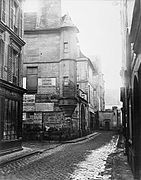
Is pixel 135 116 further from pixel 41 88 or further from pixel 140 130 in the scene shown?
pixel 41 88

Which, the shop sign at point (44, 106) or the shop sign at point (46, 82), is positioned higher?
the shop sign at point (46, 82)

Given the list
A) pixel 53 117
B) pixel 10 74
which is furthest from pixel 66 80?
pixel 10 74

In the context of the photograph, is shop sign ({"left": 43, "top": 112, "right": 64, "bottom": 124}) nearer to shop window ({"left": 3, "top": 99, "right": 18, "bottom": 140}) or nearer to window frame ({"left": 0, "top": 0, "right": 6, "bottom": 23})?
shop window ({"left": 3, "top": 99, "right": 18, "bottom": 140})

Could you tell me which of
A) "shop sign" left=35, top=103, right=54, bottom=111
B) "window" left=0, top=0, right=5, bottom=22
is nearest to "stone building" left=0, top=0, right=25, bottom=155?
"window" left=0, top=0, right=5, bottom=22

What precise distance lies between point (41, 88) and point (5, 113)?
12147 mm

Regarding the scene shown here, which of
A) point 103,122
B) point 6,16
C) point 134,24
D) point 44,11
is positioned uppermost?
point 44,11

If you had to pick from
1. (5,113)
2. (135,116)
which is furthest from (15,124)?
(135,116)

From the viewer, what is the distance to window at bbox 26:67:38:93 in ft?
86.2

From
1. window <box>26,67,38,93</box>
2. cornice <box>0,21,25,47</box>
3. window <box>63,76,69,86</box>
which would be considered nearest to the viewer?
cornice <box>0,21,25,47</box>

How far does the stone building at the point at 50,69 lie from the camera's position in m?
25.5

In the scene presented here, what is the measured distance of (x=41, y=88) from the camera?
2606 centimetres

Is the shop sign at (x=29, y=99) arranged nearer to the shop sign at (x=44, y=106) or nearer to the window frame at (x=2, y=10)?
the shop sign at (x=44, y=106)

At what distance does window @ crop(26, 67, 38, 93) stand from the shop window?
10.6 metres

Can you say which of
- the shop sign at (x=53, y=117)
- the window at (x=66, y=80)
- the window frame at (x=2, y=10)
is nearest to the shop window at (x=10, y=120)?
the window frame at (x=2, y=10)
